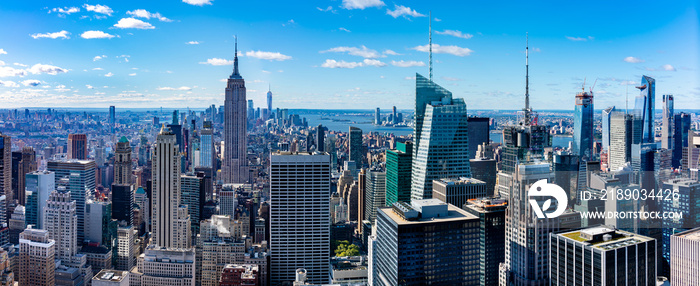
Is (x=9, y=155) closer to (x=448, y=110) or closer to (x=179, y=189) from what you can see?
(x=179, y=189)

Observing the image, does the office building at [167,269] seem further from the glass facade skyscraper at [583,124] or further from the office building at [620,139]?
the glass facade skyscraper at [583,124]

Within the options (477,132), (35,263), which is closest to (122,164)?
(35,263)

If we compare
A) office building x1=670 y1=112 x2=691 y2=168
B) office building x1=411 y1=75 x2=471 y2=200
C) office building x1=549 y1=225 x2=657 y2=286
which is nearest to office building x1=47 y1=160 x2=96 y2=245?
office building x1=411 y1=75 x2=471 y2=200

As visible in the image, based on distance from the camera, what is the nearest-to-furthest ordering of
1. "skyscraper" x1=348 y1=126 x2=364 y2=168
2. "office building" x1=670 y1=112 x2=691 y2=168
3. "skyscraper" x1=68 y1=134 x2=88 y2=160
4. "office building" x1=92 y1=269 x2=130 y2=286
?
"office building" x1=92 y1=269 x2=130 y2=286, "office building" x1=670 y1=112 x2=691 y2=168, "skyscraper" x1=68 y1=134 x2=88 y2=160, "skyscraper" x1=348 y1=126 x2=364 y2=168

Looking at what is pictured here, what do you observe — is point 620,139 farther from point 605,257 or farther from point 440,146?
point 605,257

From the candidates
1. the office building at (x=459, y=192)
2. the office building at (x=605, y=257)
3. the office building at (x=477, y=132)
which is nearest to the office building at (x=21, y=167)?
the office building at (x=459, y=192)

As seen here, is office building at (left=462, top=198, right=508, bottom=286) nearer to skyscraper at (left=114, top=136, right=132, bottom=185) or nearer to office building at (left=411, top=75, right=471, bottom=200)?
office building at (left=411, top=75, right=471, bottom=200)

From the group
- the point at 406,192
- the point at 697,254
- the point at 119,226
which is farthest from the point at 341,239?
the point at 697,254
